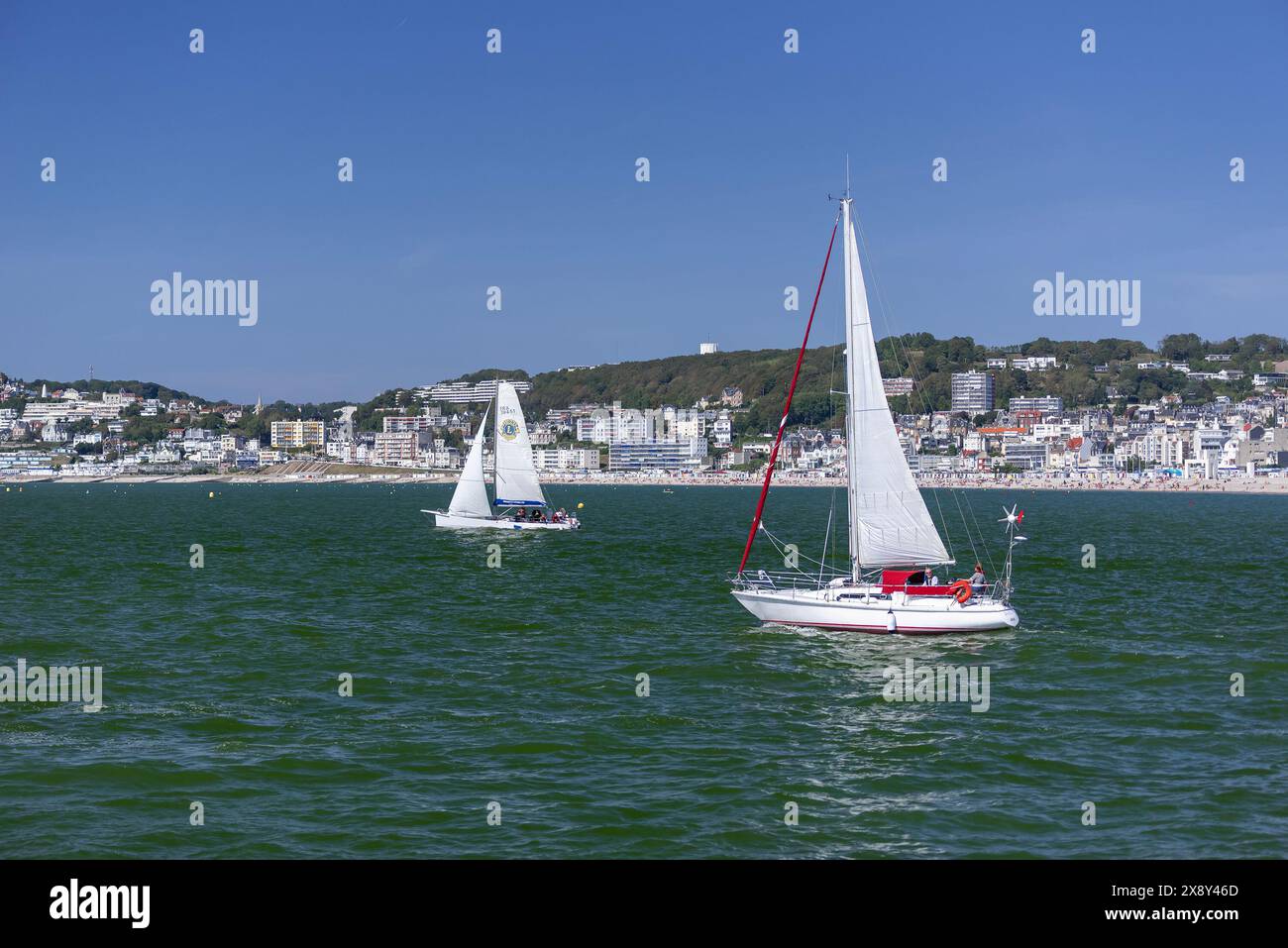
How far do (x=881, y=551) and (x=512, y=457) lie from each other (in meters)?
40.2

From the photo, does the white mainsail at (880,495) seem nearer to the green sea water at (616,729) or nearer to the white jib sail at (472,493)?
the green sea water at (616,729)

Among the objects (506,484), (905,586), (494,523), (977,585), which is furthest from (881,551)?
(494,523)

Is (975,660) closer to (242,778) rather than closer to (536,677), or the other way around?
(536,677)

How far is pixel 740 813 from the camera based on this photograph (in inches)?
603

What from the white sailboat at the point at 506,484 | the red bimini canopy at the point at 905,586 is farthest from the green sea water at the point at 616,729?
the white sailboat at the point at 506,484

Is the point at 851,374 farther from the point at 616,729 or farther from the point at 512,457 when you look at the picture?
the point at 512,457

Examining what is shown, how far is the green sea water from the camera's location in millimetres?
14680

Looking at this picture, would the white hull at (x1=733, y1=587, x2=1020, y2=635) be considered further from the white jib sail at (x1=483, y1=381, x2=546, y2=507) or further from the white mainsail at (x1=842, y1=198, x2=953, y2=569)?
the white jib sail at (x1=483, y1=381, x2=546, y2=507)

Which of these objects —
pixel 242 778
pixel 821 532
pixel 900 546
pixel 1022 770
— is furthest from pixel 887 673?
pixel 821 532

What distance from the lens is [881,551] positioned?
1148 inches

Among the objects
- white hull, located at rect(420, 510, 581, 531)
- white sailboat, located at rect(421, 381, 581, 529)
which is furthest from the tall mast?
white hull, located at rect(420, 510, 581, 531)

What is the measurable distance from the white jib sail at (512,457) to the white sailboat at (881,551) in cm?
3753

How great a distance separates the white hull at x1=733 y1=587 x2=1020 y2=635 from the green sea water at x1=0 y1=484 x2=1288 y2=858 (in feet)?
1.32

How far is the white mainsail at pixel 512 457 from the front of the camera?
65.6 metres
